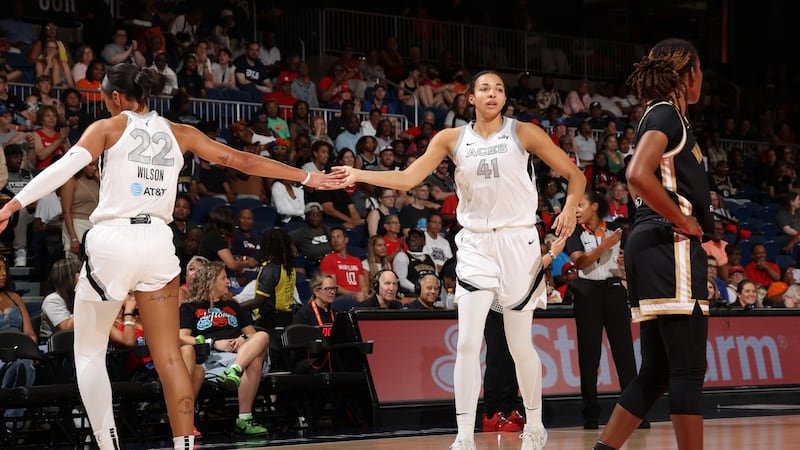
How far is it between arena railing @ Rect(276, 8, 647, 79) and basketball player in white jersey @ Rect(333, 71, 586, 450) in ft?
46.1

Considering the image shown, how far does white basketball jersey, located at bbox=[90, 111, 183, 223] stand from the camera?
5598mm

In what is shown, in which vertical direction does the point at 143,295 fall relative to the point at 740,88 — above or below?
below

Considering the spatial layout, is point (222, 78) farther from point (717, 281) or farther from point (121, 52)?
point (717, 281)

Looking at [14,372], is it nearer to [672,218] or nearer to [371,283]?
[371,283]

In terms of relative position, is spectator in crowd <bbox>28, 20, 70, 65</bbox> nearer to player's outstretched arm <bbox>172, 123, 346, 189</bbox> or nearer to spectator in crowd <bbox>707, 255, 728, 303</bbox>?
spectator in crowd <bbox>707, 255, 728, 303</bbox>

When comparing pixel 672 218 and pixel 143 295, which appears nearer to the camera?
pixel 672 218

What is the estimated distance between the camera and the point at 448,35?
22312mm

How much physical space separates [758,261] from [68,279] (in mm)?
10168

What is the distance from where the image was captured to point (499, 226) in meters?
6.64

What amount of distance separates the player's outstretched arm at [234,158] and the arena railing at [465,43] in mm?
14443

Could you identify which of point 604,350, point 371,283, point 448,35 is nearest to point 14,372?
point 371,283

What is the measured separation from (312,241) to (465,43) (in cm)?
1056

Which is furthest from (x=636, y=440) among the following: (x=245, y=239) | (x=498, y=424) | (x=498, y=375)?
(x=245, y=239)

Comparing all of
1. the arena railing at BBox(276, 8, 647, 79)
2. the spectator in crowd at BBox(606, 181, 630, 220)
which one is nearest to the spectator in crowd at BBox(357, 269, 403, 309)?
the spectator in crowd at BBox(606, 181, 630, 220)
